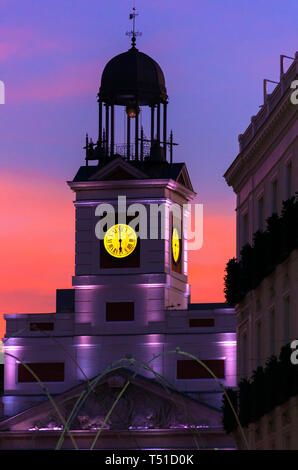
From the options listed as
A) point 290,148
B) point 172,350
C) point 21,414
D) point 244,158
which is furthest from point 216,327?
point 290,148

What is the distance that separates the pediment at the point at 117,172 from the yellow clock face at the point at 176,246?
5532 mm

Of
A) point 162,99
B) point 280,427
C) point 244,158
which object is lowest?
point 280,427

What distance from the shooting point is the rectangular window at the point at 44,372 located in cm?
13250

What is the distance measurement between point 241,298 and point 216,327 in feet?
177

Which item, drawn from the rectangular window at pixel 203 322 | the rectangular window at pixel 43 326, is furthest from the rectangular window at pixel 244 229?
the rectangular window at pixel 43 326

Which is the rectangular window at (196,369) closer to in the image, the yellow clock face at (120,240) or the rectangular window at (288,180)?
the yellow clock face at (120,240)

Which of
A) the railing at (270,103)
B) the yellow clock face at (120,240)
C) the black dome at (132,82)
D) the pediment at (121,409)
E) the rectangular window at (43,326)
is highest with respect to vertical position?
the black dome at (132,82)

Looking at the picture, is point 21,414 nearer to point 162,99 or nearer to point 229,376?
point 229,376

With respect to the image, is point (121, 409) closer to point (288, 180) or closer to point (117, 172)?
point (117, 172)

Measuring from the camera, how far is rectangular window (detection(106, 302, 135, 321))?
134875 millimetres

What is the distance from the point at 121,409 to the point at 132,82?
71.8ft

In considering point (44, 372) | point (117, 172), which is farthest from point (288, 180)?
point (44, 372)

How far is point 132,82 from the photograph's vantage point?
438ft

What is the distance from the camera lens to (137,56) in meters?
137
